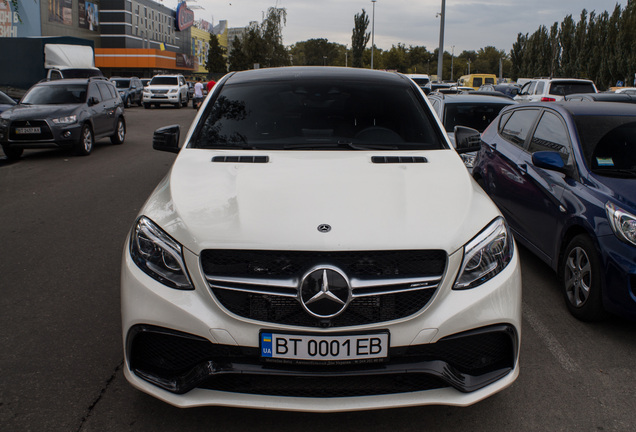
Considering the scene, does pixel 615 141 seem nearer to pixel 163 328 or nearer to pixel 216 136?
pixel 216 136

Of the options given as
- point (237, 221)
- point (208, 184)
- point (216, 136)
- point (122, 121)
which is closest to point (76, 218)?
A: point (216, 136)

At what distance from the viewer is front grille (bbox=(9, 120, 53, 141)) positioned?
12.9m

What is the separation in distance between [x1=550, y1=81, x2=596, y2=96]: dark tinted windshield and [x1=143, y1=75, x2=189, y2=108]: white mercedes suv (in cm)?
2354

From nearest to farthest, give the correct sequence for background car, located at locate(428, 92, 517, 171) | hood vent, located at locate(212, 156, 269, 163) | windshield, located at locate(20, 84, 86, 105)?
hood vent, located at locate(212, 156, 269, 163) → background car, located at locate(428, 92, 517, 171) → windshield, located at locate(20, 84, 86, 105)

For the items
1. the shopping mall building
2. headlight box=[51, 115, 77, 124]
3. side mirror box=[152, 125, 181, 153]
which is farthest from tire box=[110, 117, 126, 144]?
the shopping mall building

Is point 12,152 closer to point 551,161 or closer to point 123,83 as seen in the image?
point 551,161

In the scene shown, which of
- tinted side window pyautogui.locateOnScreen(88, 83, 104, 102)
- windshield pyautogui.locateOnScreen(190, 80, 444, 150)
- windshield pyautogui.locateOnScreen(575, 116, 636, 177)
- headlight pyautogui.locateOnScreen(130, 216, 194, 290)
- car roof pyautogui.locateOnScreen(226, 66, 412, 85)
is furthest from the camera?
tinted side window pyautogui.locateOnScreen(88, 83, 104, 102)

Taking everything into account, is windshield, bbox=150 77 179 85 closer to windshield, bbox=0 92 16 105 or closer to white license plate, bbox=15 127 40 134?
windshield, bbox=0 92 16 105

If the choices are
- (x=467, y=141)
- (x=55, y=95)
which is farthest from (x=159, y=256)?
(x=55, y=95)

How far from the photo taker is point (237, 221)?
8.75 ft

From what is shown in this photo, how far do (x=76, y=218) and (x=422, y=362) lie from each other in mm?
5966

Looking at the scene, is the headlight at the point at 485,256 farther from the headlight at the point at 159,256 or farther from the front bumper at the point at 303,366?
the headlight at the point at 159,256

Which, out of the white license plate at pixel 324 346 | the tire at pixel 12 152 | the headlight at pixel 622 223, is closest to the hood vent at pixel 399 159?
the white license plate at pixel 324 346

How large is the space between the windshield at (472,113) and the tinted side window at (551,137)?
4091 millimetres
